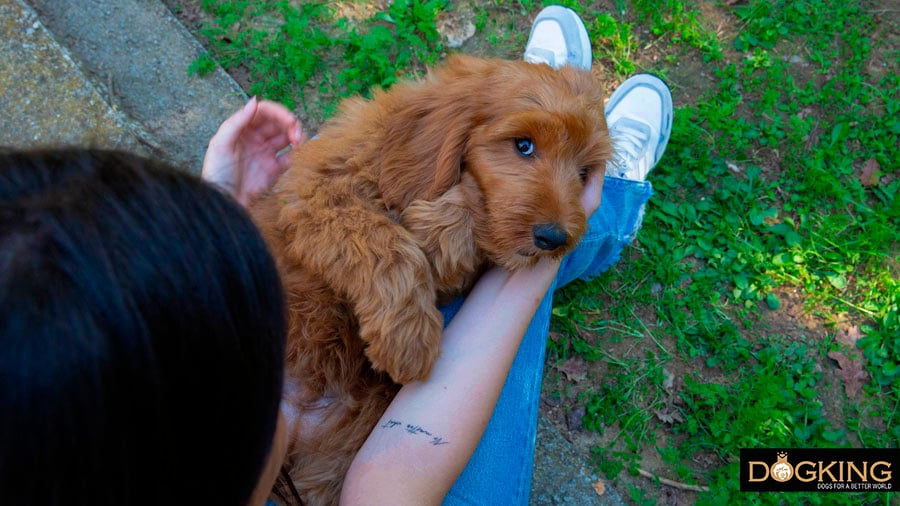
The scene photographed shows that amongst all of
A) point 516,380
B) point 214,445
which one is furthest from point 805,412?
point 214,445

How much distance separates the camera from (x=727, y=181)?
3.83m

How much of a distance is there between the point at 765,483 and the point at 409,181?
265 cm

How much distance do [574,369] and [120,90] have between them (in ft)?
10.6

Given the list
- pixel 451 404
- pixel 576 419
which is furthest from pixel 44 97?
pixel 576 419

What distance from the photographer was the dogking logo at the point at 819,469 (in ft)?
10.5

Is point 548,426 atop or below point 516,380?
below

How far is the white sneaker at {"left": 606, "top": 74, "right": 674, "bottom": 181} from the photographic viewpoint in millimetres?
3643

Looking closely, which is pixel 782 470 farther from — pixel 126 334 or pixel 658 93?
pixel 126 334

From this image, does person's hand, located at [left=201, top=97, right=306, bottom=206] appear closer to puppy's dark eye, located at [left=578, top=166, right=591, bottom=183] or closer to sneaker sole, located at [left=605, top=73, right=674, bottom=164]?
puppy's dark eye, located at [left=578, top=166, right=591, bottom=183]

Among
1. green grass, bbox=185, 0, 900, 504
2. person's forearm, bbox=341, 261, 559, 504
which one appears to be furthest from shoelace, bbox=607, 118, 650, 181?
person's forearm, bbox=341, 261, 559, 504

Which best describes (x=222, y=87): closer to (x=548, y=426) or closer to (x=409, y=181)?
(x=409, y=181)

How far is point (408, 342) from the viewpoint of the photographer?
2135mm

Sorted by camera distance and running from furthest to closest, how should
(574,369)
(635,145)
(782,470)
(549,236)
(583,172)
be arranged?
(635,145) → (574,369) → (782,470) → (583,172) → (549,236)

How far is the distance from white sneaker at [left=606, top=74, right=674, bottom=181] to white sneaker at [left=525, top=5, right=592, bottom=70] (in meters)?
0.33
